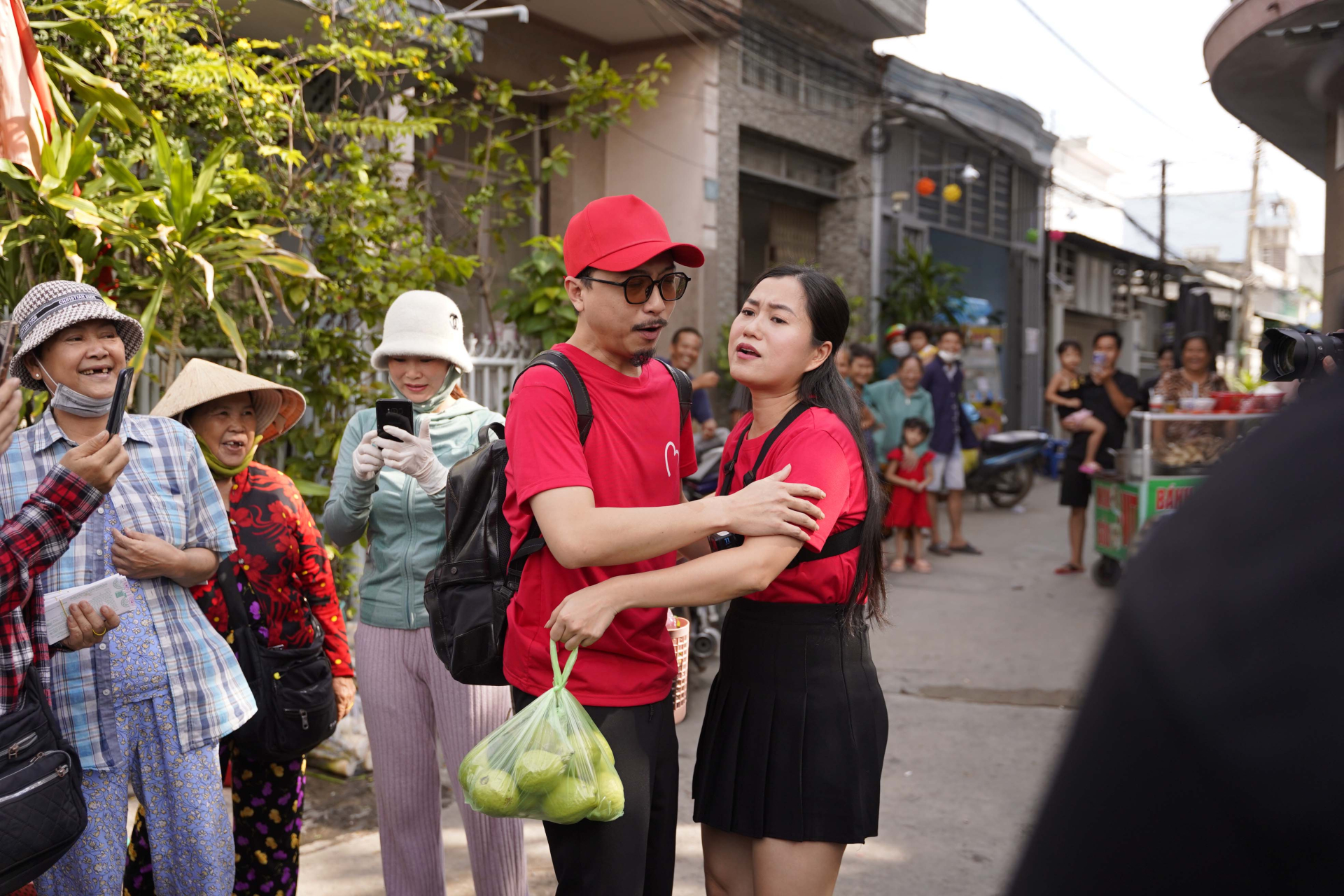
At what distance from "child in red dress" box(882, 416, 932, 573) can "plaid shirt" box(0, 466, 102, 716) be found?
23.1 ft

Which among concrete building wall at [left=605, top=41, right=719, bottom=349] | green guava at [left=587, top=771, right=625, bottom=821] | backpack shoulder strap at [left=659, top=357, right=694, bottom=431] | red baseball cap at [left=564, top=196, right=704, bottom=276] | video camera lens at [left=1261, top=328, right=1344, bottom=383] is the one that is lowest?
green guava at [left=587, top=771, right=625, bottom=821]

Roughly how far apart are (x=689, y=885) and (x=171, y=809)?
1.82 metres

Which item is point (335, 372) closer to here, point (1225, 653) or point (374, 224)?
point (374, 224)

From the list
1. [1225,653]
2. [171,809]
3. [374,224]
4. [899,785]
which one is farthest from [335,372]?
[1225,653]

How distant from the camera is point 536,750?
191 cm

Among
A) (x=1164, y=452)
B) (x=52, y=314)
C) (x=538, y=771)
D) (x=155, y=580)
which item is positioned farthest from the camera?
(x=1164, y=452)

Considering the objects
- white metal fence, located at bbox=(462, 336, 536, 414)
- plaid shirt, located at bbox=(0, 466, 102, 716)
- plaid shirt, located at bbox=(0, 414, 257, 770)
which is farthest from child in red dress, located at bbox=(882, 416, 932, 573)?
plaid shirt, located at bbox=(0, 466, 102, 716)

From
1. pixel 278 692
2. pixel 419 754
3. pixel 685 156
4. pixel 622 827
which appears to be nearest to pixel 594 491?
pixel 622 827

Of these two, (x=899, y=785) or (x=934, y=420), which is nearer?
(x=899, y=785)

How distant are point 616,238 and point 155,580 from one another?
165 cm

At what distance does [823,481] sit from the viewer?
218 cm

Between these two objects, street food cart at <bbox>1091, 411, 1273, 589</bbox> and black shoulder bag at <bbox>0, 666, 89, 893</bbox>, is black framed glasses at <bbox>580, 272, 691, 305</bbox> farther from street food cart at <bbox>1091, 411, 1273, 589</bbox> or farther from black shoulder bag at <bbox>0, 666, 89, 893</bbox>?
street food cart at <bbox>1091, 411, 1273, 589</bbox>

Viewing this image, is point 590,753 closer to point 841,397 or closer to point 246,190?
point 841,397

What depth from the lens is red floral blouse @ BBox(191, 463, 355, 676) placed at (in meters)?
3.21
